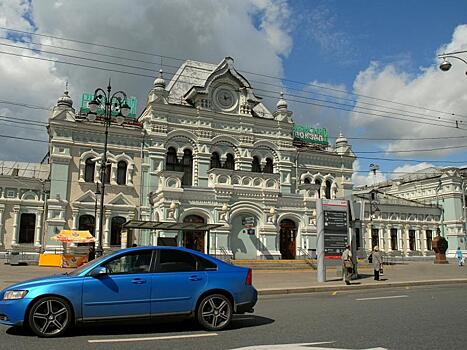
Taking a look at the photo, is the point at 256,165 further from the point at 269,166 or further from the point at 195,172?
the point at 195,172

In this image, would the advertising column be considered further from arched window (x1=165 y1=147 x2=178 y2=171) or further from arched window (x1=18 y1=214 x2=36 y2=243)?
arched window (x1=18 y1=214 x2=36 y2=243)

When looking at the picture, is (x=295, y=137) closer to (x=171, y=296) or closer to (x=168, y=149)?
(x=168, y=149)

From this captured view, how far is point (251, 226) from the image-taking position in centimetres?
3547

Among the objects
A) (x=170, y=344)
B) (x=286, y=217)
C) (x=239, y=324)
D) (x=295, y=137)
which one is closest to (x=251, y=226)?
(x=286, y=217)

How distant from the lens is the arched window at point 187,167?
3778cm

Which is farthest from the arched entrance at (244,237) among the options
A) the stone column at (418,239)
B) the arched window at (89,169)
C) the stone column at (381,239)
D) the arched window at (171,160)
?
the stone column at (418,239)

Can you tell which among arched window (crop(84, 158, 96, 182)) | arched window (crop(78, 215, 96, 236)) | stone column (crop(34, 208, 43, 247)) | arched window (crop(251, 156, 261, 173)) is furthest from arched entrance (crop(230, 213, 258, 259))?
stone column (crop(34, 208, 43, 247))

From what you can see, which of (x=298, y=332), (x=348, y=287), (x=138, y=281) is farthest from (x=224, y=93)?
(x=298, y=332)

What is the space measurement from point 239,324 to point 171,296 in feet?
5.74

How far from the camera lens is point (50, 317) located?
807 centimetres

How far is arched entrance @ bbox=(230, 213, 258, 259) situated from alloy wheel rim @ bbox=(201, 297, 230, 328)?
84.7 ft

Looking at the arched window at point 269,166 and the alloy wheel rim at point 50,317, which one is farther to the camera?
the arched window at point 269,166

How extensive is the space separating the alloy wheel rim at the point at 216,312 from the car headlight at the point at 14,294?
3136 mm

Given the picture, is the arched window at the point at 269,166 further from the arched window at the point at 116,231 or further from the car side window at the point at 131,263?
the car side window at the point at 131,263
